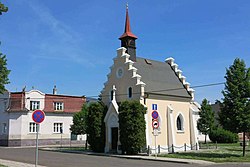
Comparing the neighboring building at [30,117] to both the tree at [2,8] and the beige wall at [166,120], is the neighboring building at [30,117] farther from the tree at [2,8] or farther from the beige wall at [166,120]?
the tree at [2,8]

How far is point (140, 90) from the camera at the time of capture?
29484 mm

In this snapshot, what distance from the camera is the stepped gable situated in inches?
1236

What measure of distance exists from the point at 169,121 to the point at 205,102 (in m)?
19.7

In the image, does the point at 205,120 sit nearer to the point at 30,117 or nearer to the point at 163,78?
the point at 163,78

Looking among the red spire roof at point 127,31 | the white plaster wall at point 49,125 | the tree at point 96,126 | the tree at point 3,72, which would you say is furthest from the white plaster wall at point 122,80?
the white plaster wall at point 49,125

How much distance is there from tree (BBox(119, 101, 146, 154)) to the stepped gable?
2635 millimetres

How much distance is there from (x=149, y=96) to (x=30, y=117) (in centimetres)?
2446

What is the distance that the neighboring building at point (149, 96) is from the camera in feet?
98.8

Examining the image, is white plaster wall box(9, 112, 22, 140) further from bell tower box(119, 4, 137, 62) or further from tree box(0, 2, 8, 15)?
tree box(0, 2, 8, 15)

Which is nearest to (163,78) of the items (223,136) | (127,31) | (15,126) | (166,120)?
(166,120)

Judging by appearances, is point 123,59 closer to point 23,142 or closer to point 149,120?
point 149,120

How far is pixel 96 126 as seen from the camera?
31.6 m

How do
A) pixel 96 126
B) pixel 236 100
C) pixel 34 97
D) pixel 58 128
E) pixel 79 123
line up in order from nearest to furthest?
pixel 236 100 → pixel 96 126 → pixel 79 123 → pixel 34 97 → pixel 58 128

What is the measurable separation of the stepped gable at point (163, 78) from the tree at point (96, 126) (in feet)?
18.5
